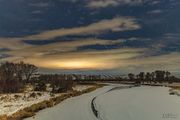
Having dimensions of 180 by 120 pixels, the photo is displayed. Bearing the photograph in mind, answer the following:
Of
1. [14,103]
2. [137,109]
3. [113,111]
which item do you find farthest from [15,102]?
[113,111]

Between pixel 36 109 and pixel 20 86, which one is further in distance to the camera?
pixel 20 86

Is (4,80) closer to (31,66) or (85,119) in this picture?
(31,66)

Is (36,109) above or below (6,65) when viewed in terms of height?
Answer: below

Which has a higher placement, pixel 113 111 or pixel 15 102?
pixel 15 102

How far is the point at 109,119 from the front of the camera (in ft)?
88.0

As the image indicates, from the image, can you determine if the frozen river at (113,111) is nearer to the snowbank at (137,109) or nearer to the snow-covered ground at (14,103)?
the snowbank at (137,109)

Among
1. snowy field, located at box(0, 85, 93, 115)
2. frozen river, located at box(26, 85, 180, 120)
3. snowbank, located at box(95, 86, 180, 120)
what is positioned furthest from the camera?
snowy field, located at box(0, 85, 93, 115)

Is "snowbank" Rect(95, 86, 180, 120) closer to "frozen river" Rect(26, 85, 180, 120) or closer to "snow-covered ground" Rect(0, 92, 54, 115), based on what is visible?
"frozen river" Rect(26, 85, 180, 120)

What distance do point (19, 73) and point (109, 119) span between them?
299 ft

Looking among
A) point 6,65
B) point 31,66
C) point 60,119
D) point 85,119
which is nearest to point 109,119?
point 85,119

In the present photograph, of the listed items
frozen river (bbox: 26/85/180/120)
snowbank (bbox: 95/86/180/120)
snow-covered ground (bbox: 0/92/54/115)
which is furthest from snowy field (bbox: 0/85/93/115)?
snowbank (bbox: 95/86/180/120)

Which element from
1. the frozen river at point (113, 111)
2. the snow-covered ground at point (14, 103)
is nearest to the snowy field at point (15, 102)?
the snow-covered ground at point (14, 103)

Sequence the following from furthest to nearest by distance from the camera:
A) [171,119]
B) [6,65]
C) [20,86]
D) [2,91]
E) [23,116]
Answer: [6,65]
[20,86]
[2,91]
[23,116]
[171,119]

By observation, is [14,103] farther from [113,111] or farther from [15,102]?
[113,111]
